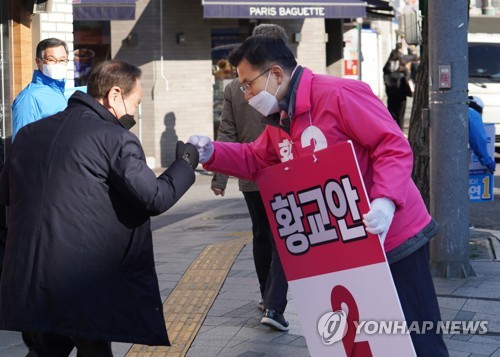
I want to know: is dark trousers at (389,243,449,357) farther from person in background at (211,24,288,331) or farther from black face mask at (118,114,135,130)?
person in background at (211,24,288,331)

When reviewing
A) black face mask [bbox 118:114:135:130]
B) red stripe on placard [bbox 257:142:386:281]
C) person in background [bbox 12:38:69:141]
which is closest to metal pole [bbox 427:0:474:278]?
person in background [bbox 12:38:69:141]

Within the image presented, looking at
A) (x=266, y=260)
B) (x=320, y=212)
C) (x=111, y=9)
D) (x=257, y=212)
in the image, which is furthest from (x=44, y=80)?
(x=111, y=9)

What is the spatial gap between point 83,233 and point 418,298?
1344mm

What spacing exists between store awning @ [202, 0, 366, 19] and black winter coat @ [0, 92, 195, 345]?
47.6 feet

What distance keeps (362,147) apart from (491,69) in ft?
50.5

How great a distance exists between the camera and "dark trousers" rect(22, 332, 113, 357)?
4.38 m

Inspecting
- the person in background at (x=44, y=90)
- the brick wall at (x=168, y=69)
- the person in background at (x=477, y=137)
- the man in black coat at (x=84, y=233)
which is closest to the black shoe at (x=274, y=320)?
the person in background at (x=44, y=90)

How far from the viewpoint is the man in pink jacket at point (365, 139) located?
415cm

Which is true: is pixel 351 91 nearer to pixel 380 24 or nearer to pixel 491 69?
pixel 491 69

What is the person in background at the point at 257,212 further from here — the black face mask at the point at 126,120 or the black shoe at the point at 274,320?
the black face mask at the point at 126,120

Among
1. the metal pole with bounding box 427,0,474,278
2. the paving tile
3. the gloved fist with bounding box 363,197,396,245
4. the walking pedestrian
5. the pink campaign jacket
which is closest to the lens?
the gloved fist with bounding box 363,197,396,245

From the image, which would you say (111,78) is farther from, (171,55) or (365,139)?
(171,55)

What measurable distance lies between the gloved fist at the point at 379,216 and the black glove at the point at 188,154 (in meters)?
0.85

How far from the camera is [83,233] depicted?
4.21m
